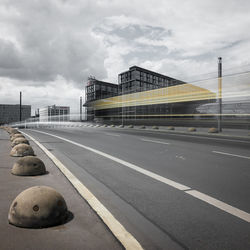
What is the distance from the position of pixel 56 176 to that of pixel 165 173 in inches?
98.0

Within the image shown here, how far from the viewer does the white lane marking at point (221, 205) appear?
10.8 ft

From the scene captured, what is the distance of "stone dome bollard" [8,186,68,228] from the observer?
289 cm

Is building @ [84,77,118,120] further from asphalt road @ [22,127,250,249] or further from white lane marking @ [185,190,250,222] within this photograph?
white lane marking @ [185,190,250,222]

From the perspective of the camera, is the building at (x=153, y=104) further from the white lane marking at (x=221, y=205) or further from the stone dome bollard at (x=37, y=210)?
the stone dome bollard at (x=37, y=210)

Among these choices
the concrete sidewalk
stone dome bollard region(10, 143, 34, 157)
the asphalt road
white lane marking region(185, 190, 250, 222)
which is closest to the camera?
the concrete sidewalk

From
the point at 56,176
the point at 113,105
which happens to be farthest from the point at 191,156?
the point at 113,105

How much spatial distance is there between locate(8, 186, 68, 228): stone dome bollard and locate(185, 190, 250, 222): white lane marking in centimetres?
219

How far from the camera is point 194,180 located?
512 cm

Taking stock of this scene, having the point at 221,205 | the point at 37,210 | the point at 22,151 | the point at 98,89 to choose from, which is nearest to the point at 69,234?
the point at 37,210

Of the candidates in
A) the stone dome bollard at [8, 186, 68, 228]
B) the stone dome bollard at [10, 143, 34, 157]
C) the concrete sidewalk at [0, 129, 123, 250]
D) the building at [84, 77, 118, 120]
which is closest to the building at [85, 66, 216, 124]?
the building at [84, 77, 118, 120]

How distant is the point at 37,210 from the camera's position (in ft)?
9.58

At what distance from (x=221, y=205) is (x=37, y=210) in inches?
102

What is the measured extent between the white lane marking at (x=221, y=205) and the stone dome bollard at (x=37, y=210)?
219 centimetres

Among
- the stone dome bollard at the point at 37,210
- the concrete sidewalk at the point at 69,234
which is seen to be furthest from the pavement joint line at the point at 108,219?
the stone dome bollard at the point at 37,210
